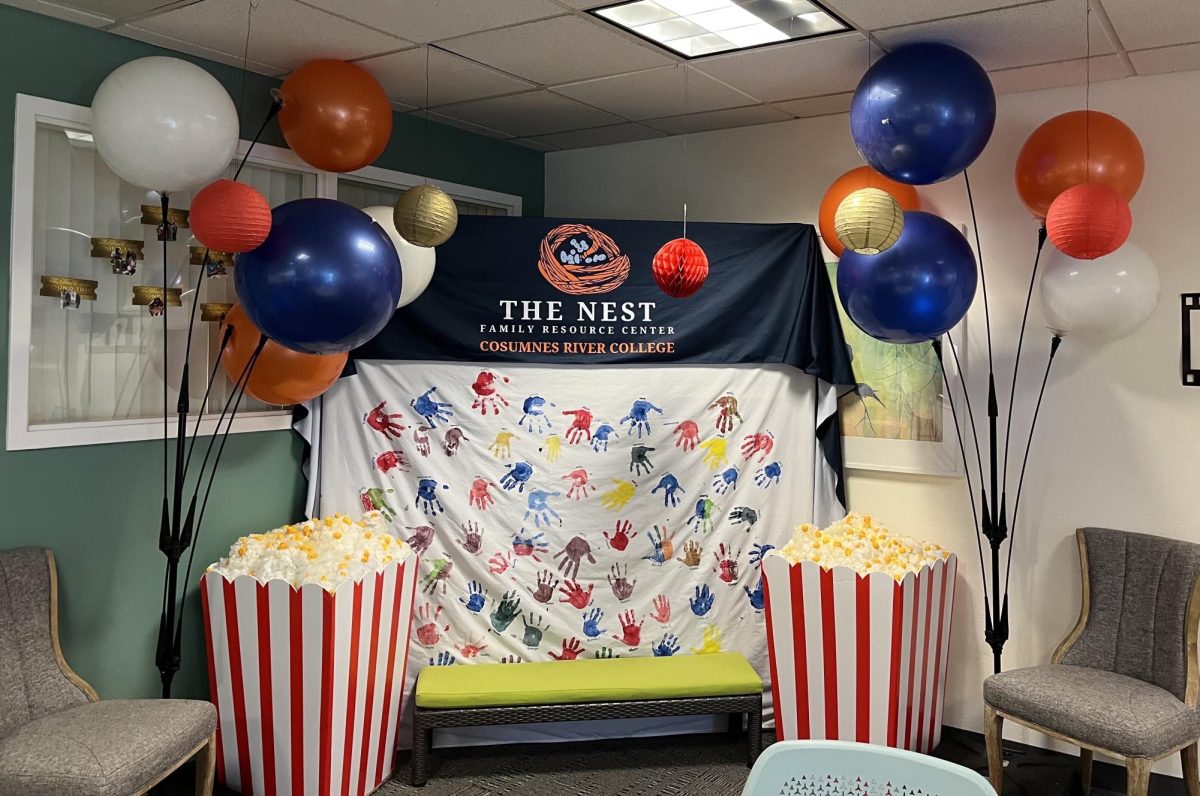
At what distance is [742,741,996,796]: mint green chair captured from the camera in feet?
5.74

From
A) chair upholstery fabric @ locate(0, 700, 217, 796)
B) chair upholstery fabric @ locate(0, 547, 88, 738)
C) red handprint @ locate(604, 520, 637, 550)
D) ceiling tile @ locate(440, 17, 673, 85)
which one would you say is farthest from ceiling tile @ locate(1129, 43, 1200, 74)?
chair upholstery fabric @ locate(0, 547, 88, 738)

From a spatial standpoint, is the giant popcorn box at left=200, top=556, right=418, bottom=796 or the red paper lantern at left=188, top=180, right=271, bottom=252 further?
the giant popcorn box at left=200, top=556, right=418, bottom=796

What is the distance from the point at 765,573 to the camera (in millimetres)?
3438

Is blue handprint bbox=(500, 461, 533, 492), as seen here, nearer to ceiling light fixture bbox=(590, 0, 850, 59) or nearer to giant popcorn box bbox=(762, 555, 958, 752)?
giant popcorn box bbox=(762, 555, 958, 752)

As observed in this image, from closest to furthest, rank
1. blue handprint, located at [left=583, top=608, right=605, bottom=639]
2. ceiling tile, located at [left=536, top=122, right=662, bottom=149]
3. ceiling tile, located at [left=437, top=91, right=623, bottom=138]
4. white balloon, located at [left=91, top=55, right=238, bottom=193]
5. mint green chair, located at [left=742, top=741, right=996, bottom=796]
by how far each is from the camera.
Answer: mint green chair, located at [left=742, top=741, right=996, bottom=796] → white balloon, located at [left=91, top=55, right=238, bottom=193] → blue handprint, located at [left=583, top=608, right=605, bottom=639] → ceiling tile, located at [left=437, top=91, right=623, bottom=138] → ceiling tile, located at [left=536, top=122, right=662, bottom=149]

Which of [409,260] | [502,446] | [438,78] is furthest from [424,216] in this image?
→ [502,446]

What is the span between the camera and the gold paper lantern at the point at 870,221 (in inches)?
110

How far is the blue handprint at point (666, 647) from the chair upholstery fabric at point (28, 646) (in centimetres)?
200

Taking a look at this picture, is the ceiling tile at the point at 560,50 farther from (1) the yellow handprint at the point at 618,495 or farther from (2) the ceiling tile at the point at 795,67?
(1) the yellow handprint at the point at 618,495

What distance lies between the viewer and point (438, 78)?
3625 mm

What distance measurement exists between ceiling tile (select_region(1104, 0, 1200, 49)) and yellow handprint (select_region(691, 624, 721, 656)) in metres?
2.51

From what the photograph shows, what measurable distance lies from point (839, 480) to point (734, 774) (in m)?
1.24

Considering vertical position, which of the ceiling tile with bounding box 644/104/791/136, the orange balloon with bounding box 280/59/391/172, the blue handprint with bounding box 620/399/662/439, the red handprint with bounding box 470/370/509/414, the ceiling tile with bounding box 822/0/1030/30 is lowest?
the blue handprint with bounding box 620/399/662/439

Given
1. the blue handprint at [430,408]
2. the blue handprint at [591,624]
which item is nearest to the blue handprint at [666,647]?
the blue handprint at [591,624]
